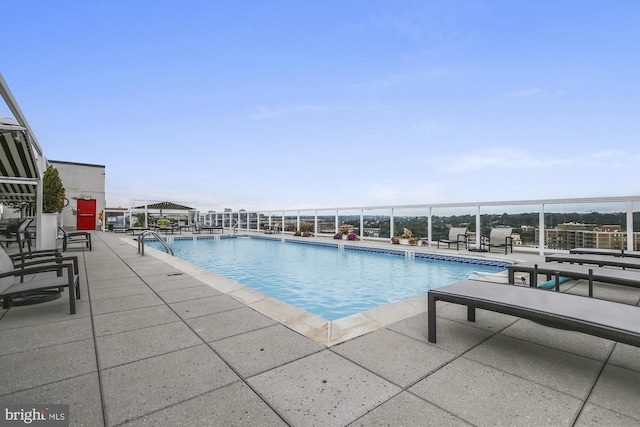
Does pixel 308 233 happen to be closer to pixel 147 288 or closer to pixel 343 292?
pixel 343 292

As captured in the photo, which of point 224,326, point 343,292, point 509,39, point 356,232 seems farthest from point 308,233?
point 224,326

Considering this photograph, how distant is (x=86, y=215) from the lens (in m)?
19.2

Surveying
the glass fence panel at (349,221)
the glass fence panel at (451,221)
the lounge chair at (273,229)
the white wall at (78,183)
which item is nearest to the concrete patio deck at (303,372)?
the glass fence panel at (451,221)

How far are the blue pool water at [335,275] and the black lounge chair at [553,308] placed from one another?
82.6 inches

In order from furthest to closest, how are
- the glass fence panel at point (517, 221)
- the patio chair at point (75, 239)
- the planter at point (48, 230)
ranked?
1. the glass fence panel at point (517, 221)
2. the patio chair at point (75, 239)
3. the planter at point (48, 230)

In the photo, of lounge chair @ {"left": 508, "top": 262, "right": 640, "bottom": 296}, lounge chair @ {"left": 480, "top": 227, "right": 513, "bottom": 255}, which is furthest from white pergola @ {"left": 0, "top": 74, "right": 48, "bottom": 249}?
lounge chair @ {"left": 480, "top": 227, "right": 513, "bottom": 255}

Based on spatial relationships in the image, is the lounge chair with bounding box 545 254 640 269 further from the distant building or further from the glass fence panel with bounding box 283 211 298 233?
the glass fence panel with bounding box 283 211 298 233

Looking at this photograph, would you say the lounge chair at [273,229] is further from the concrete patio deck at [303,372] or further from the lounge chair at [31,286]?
the concrete patio deck at [303,372]

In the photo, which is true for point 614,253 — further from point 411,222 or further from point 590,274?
point 411,222

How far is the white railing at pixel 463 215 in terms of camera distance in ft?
20.9

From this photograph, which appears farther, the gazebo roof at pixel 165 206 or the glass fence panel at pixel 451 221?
the gazebo roof at pixel 165 206

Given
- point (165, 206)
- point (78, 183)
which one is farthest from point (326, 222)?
point (78, 183)

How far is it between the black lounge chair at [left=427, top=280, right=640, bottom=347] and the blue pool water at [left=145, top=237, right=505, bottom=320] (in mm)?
2098

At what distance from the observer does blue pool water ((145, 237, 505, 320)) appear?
479cm
